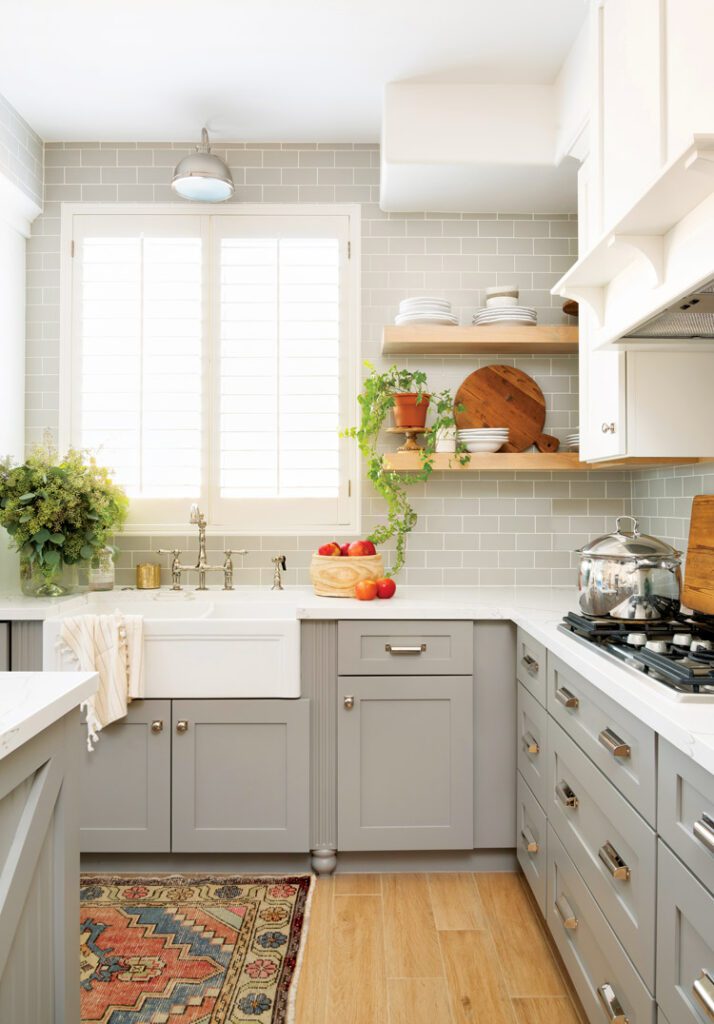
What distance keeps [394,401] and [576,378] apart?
84 centimetres

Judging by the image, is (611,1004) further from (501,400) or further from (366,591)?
(501,400)

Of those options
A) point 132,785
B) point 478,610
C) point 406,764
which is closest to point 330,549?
point 478,610

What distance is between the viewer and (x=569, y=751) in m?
2.05

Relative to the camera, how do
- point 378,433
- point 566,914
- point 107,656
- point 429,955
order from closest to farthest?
1. point 566,914
2. point 429,955
3. point 107,656
4. point 378,433

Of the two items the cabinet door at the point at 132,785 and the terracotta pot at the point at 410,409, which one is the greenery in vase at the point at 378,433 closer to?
the terracotta pot at the point at 410,409

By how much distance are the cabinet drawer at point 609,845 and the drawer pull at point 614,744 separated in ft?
0.29

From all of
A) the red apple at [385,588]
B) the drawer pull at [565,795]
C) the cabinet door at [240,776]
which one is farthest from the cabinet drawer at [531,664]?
the cabinet door at [240,776]

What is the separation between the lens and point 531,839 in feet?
8.28

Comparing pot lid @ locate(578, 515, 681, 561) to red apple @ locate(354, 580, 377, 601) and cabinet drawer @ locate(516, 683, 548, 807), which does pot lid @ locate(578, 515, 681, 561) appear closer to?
cabinet drawer @ locate(516, 683, 548, 807)

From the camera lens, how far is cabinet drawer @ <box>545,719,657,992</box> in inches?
57.9

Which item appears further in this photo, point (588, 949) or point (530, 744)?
point (530, 744)

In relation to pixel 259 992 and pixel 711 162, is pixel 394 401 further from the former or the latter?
pixel 259 992

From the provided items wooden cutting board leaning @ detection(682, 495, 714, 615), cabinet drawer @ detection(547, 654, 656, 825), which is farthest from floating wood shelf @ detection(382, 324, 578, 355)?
cabinet drawer @ detection(547, 654, 656, 825)

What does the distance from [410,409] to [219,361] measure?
889mm
